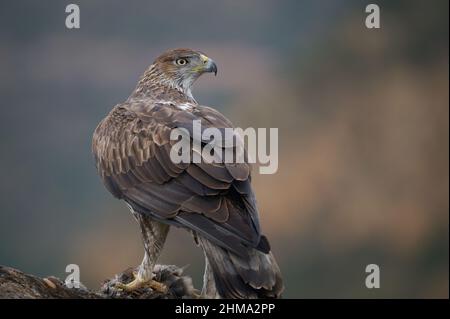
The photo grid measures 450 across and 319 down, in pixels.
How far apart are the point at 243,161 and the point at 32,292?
1.73 meters

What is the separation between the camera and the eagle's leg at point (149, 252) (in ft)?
21.0

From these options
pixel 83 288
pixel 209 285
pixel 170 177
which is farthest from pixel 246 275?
pixel 83 288

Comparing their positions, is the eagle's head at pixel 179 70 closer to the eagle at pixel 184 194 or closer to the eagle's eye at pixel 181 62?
the eagle's eye at pixel 181 62

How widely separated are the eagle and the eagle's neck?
0.07m

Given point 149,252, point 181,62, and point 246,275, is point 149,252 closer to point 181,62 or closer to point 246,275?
point 246,275

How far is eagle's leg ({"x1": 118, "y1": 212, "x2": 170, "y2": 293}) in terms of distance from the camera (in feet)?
21.0

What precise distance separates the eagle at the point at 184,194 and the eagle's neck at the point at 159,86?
0.07 metres

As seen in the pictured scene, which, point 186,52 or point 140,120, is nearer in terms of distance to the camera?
point 140,120

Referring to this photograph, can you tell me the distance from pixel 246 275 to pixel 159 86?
109 inches

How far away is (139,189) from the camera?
6.38m

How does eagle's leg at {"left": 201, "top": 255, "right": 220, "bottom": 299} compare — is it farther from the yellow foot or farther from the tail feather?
the yellow foot

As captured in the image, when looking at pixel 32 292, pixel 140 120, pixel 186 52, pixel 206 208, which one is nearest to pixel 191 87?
pixel 186 52
